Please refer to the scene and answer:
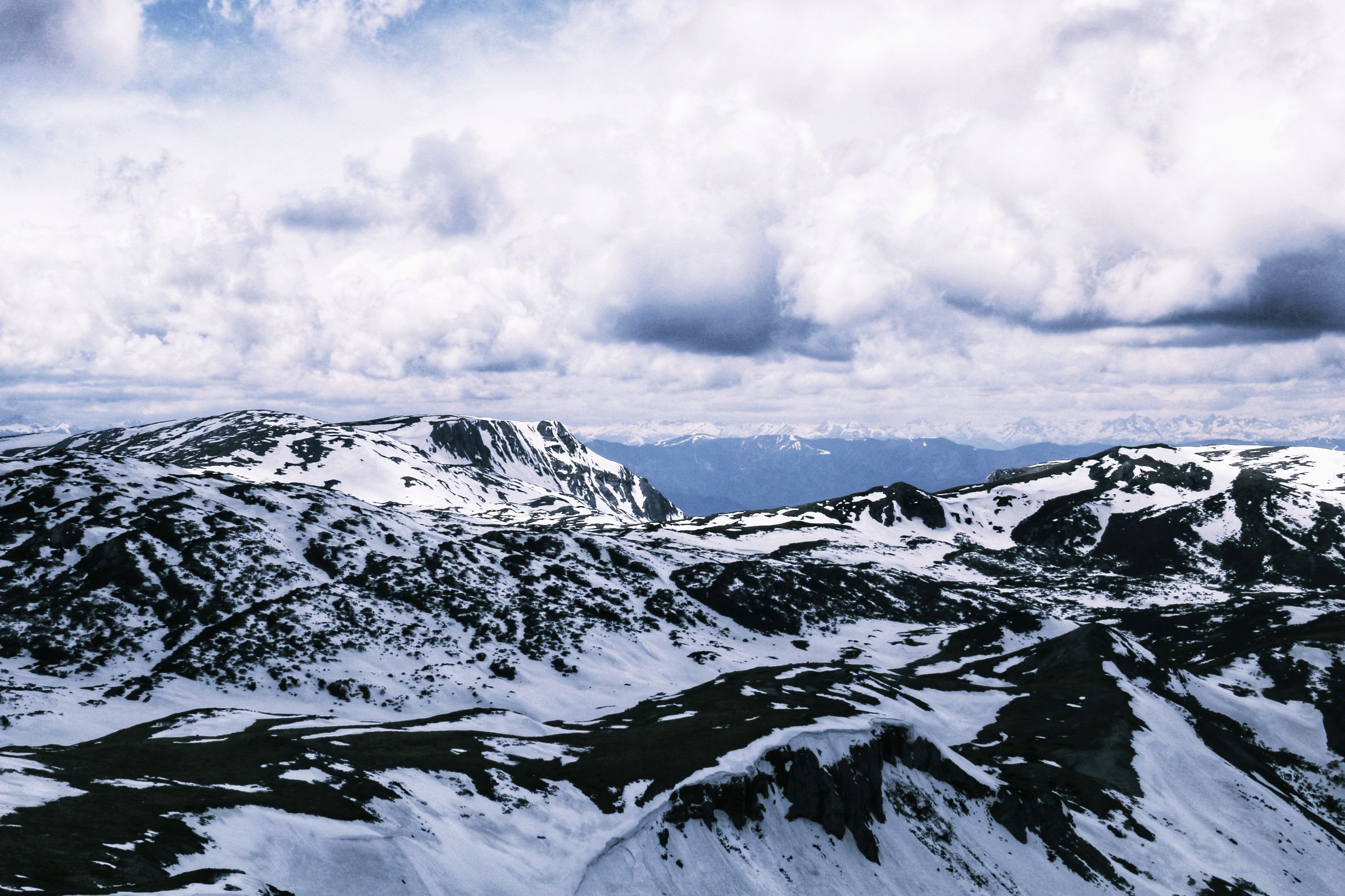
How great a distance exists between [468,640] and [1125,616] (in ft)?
496

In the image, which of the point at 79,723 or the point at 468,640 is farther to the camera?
the point at 468,640

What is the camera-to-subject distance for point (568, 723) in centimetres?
8719

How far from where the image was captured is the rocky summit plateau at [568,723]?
152 feet

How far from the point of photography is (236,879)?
3553 cm

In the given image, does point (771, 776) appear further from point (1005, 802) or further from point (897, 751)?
point (1005, 802)

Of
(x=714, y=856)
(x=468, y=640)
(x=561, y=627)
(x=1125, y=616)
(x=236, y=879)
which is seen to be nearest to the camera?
(x=236, y=879)

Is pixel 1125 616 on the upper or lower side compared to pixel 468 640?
lower

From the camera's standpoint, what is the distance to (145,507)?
12950cm

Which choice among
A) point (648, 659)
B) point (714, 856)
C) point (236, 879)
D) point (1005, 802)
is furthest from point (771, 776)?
point (648, 659)

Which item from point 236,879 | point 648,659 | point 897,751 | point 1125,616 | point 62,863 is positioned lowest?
point 1125,616

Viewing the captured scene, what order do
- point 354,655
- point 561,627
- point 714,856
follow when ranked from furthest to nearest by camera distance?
point 561,627, point 354,655, point 714,856

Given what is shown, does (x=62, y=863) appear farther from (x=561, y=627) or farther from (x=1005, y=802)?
(x=561, y=627)

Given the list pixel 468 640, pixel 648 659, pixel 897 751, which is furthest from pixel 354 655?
pixel 897 751

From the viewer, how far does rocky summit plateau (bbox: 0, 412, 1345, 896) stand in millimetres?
46406
